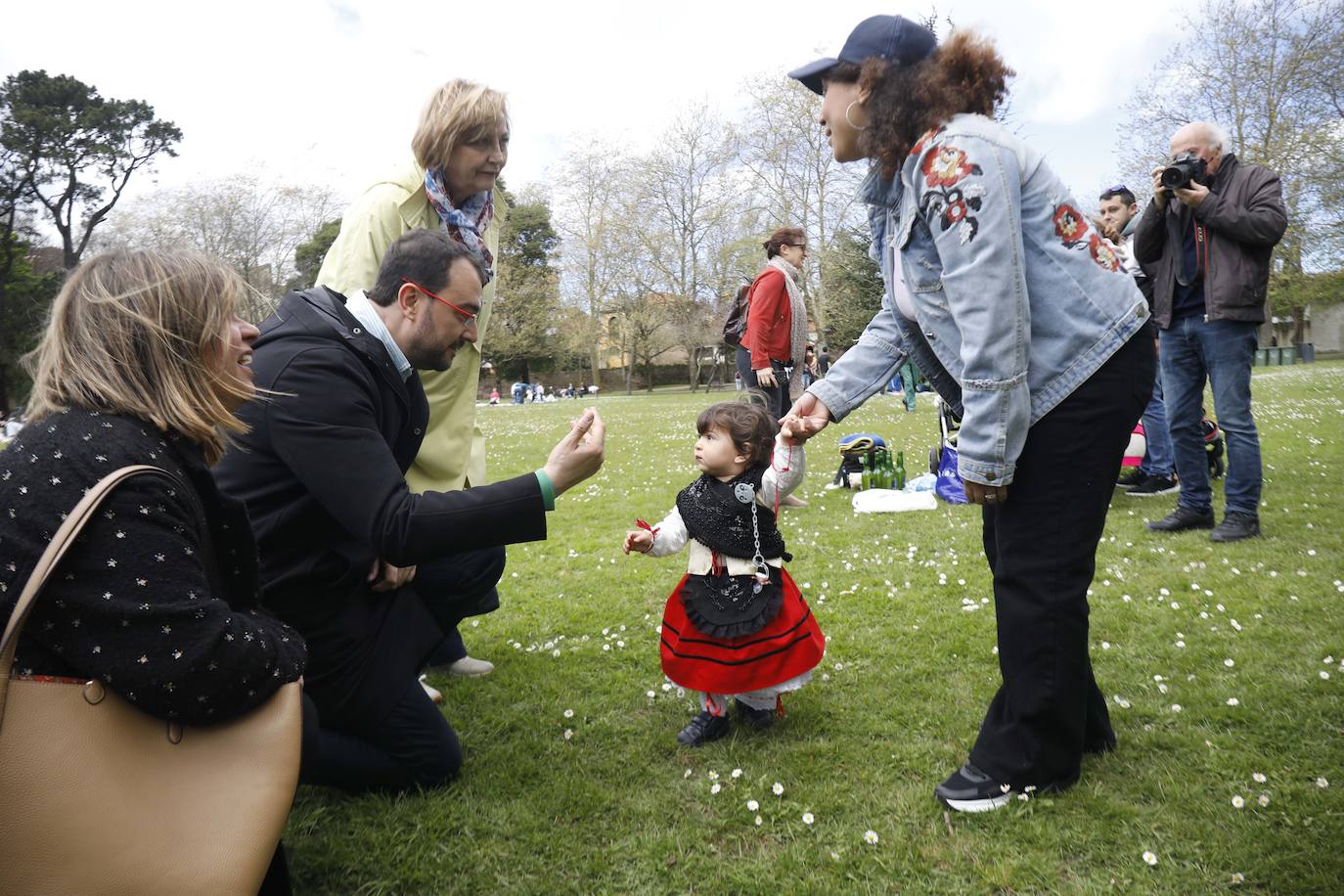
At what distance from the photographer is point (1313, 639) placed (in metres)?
3.87

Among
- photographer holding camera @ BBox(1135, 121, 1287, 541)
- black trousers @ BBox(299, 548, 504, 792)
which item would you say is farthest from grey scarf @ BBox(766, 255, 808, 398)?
black trousers @ BBox(299, 548, 504, 792)

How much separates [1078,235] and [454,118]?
8.16ft

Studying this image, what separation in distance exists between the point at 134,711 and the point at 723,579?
6.98ft

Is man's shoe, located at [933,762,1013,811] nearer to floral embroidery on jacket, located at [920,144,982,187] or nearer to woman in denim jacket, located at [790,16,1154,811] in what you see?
woman in denim jacket, located at [790,16,1154,811]

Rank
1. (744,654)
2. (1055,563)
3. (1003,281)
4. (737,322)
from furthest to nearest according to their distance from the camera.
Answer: (737,322)
(744,654)
(1055,563)
(1003,281)

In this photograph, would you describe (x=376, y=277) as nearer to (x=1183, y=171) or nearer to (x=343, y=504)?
(x=343, y=504)

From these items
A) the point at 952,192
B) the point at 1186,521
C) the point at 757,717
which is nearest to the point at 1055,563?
the point at 952,192

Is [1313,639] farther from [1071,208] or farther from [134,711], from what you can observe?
[134,711]

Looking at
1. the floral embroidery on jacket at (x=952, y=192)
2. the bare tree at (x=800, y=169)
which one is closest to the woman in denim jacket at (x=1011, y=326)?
the floral embroidery on jacket at (x=952, y=192)

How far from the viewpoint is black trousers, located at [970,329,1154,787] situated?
2506 mm

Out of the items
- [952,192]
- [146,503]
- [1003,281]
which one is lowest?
[146,503]

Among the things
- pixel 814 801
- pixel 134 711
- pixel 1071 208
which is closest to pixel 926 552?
pixel 814 801

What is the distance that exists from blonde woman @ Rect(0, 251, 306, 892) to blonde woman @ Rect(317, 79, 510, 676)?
1.38 m

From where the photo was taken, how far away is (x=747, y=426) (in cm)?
341
